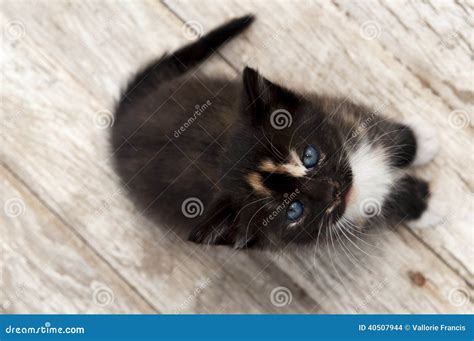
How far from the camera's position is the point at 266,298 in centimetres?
154

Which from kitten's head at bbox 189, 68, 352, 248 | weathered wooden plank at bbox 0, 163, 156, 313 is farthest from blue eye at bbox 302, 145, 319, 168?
weathered wooden plank at bbox 0, 163, 156, 313

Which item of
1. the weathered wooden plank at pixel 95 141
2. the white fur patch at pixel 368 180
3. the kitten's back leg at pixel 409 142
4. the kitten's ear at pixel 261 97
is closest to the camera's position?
the kitten's ear at pixel 261 97

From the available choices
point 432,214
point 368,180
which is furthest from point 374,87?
point 432,214

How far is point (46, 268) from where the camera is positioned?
62.4 inches

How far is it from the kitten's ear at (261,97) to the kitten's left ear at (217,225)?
231mm

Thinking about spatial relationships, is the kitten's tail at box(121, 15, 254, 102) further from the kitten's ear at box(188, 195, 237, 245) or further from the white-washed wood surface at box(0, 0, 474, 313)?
the kitten's ear at box(188, 195, 237, 245)

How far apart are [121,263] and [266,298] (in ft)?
1.73

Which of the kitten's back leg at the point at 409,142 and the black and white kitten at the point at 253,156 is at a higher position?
the kitten's back leg at the point at 409,142

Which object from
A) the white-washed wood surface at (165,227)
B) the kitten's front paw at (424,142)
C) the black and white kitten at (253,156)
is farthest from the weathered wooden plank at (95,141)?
the kitten's front paw at (424,142)

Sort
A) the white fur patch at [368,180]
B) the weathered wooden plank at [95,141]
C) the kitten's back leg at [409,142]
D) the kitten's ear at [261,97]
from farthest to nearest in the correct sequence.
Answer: the weathered wooden plank at [95,141]
the kitten's back leg at [409,142]
the white fur patch at [368,180]
the kitten's ear at [261,97]

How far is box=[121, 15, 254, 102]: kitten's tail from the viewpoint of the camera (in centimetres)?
143

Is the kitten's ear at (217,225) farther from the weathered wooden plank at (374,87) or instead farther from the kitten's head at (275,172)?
the weathered wooden plank at (374,87)

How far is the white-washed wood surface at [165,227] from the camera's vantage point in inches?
59.4
